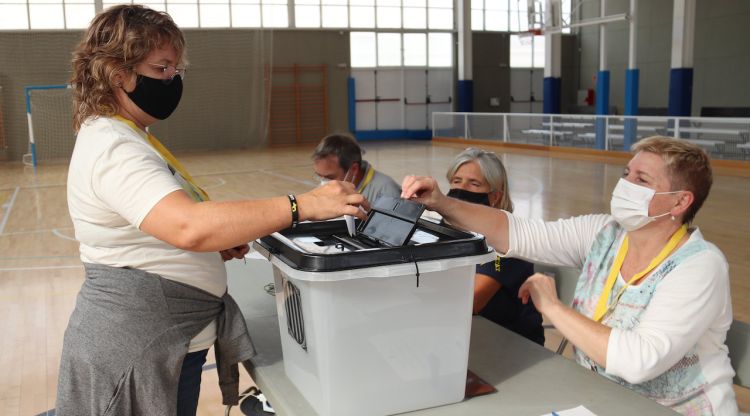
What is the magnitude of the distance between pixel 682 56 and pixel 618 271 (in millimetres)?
14792

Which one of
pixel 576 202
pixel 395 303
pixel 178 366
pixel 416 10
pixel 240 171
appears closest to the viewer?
pixel 395 303

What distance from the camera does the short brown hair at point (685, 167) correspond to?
6.11ft

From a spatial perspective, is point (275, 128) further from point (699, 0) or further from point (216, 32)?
point (699, 0)

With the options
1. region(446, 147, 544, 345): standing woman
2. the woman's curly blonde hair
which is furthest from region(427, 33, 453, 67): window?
the woman's curly blonde hair

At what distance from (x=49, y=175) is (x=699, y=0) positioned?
1921 centimetres

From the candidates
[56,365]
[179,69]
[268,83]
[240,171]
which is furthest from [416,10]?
[179,69]

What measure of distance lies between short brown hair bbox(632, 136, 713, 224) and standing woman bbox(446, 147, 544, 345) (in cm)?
62

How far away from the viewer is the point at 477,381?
1556mm

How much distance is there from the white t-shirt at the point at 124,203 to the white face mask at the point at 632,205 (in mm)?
1099

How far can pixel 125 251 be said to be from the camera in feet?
4.91

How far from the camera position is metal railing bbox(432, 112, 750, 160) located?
11.7 meters

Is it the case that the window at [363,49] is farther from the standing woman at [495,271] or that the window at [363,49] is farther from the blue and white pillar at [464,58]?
the standing woman at [495,271]

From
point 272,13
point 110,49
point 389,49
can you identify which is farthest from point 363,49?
point 110,49

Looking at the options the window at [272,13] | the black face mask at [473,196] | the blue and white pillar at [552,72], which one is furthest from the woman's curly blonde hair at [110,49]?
the blue and white pillar at [552,72]
